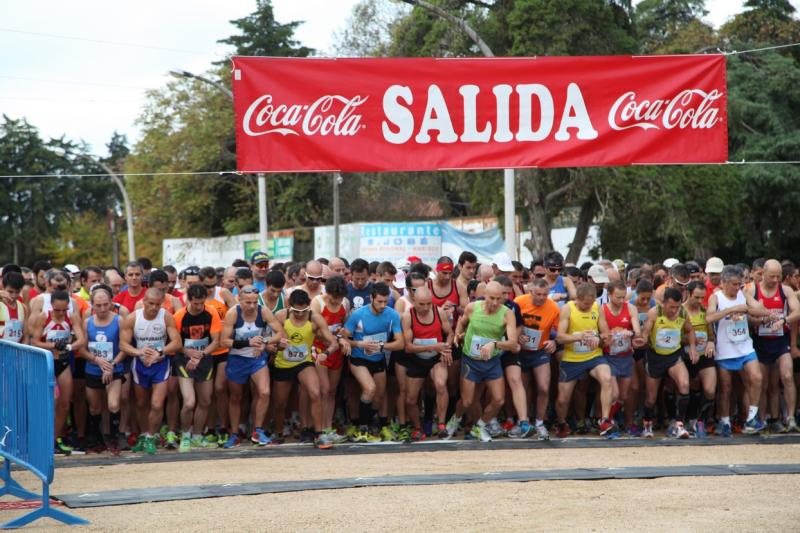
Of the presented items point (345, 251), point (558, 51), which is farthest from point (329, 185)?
point (558, 51)

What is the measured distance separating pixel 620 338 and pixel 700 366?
113 centimetres

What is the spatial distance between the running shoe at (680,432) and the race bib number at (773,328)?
1.52 m

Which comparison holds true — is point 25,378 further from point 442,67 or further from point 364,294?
point 442,67

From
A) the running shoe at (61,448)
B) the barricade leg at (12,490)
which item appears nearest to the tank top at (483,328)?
the running shoe at (61,448)

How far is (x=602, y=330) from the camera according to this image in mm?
12242

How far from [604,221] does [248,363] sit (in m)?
18.6

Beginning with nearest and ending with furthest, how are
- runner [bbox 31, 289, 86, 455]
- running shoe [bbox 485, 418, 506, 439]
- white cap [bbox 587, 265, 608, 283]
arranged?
runner [bbox 31, 289, 86, 455] < running shoe [bbox 485, 418, 506, 439] < white cap [bbox 587, 265, 608, 283]

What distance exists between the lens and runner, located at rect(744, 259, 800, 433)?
41.0 ft

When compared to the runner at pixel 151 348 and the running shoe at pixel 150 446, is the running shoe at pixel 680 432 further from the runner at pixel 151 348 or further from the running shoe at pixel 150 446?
the running shoe at pixel 150 446

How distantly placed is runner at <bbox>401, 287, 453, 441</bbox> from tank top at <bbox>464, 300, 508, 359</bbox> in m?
0.33

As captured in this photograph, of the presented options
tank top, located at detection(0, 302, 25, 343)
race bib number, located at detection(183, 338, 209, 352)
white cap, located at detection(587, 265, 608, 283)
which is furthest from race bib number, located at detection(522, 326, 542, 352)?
tank top, located at detection(0, 302, 25, 343)

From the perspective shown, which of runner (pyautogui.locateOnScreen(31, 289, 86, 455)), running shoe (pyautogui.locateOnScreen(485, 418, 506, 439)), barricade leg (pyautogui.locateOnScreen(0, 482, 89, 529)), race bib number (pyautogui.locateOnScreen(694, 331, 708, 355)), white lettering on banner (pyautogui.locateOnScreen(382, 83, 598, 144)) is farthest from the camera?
white lettering on banner (pyautogui.locateOnScreen(382, 83, 598, 144))

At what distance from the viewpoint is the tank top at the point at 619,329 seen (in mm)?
12203

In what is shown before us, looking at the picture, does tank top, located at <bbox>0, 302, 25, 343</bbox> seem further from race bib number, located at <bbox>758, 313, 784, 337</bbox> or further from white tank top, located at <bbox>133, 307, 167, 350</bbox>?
race bib number, located at <bbox>758, 313, 784, 337</bbox>
